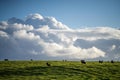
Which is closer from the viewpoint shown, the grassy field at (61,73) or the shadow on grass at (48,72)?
the grassy field at (61,73)

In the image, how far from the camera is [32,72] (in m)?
65.3

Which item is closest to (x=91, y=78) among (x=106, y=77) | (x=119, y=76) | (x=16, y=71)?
(x=106, y=77)

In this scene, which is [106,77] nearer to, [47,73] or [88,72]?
[88,72]

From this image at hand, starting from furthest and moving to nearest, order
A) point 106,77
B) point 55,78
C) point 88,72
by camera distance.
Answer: point 88,72, point 106,77, point 55,78

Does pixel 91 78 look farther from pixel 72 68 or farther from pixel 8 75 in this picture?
pixel 8 75

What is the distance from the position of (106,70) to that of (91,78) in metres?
13.2

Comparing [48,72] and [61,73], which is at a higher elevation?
[48,72]

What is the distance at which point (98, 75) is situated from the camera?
65.1 meters

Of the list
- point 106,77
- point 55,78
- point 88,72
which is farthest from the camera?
point 88,72

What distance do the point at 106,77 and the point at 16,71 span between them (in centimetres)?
2675

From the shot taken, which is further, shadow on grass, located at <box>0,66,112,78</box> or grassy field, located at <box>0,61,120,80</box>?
shadow on grass, located at <box>0,66,112,78</box>

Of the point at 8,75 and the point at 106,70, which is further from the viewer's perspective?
the point at 106,70

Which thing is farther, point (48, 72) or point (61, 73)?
point (48, 72)

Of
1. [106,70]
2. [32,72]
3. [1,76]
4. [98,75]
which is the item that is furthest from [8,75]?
[106,70]
